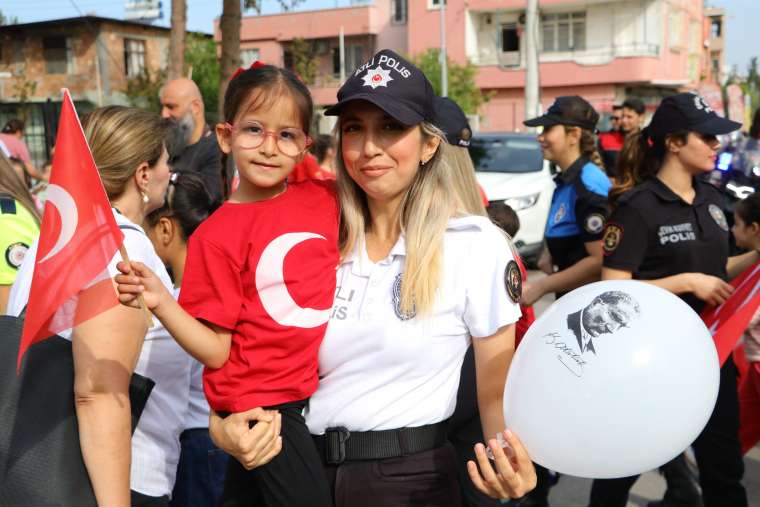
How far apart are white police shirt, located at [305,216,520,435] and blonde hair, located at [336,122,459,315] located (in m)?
0.03

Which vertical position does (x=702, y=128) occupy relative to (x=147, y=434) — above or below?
above

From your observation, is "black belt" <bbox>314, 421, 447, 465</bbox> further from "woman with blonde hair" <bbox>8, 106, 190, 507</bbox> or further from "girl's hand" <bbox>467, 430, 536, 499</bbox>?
"woman with blonde hair" <bbox>8, 106, 190, 507</bbox>

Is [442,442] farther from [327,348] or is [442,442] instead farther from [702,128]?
[702,128]

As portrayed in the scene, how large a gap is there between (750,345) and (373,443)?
7.58ft

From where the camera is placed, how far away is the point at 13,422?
1860 mm

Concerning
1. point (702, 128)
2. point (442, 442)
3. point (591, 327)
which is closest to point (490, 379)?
point (442, 442)

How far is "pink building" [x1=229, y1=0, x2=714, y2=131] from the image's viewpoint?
1423 inches

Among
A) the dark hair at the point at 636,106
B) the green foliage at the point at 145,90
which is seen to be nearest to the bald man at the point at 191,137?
the dark hair at the point at 636,106

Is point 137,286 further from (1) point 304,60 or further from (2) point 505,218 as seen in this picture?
(1) point 304,60

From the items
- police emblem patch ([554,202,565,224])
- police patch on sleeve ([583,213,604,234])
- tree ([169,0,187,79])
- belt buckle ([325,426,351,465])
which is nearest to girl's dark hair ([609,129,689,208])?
police patch on sleeve ([583,213,604,234])

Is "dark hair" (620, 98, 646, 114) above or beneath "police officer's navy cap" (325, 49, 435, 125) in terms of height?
above

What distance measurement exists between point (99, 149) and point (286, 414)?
0.89m

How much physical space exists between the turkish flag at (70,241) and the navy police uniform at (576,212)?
8.69 ft
